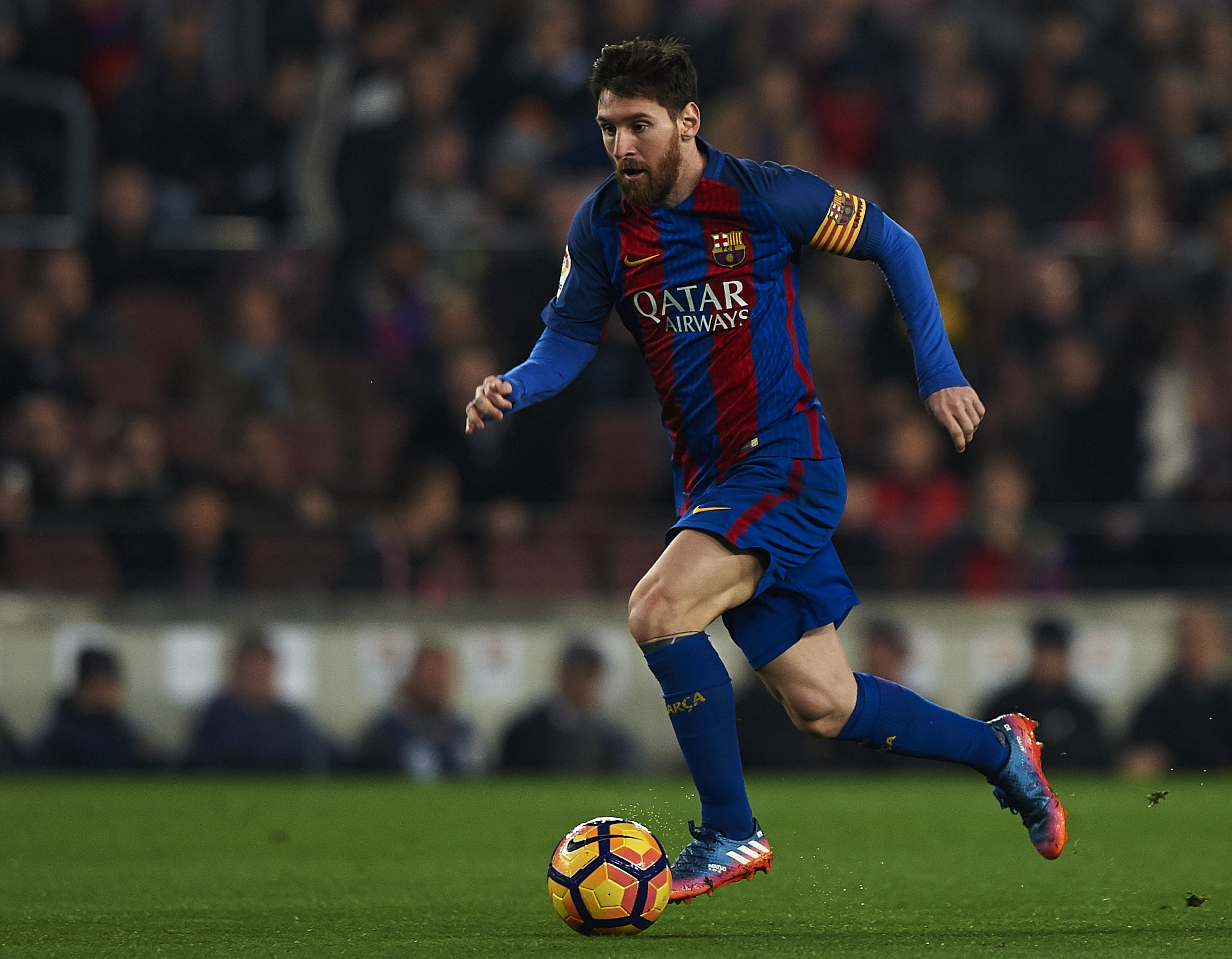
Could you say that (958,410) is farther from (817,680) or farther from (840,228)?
(817,680)

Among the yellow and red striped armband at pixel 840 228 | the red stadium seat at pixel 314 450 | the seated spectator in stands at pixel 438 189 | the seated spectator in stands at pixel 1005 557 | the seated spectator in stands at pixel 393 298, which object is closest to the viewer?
the yellow and red striped armband at pixel 840 228

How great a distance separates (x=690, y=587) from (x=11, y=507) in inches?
264

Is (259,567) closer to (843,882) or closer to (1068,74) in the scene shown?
(843,882)

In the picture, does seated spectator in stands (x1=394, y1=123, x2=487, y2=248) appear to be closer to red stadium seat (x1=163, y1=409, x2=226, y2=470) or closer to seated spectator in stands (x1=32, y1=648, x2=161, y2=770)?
red stadium seat (x1=163, y1=409, x2=226, y2=470)

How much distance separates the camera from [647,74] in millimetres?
4961

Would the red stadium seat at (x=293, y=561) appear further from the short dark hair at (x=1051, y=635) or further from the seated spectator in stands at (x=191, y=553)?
the short dark hair at (x=1051, y=635)

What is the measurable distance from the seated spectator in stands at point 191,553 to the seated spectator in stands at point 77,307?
174 centimetres

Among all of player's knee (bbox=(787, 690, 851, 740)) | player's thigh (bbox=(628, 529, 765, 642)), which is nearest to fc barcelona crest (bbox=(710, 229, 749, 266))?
player's thigh (bbox=(628, 529, 765, 642))

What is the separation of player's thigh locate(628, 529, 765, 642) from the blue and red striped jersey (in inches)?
11.2

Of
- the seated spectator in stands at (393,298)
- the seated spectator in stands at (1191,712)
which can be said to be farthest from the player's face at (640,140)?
the seated spectator in stands at (393,298)

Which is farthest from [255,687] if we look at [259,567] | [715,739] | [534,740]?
[715,739]

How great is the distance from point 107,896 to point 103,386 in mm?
6564

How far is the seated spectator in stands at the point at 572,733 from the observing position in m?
10.8

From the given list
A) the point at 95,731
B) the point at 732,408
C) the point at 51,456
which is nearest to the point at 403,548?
the point at 95,731
